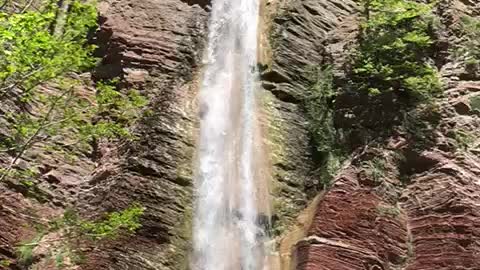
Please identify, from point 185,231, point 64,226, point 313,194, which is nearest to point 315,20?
point 313,194

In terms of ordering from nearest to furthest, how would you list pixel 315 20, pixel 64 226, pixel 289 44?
pixel 64 226, pixel 289 44, pixel 315 20

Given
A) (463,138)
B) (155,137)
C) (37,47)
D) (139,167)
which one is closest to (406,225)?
(463,138)

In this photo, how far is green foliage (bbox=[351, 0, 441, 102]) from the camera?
13.7 metres

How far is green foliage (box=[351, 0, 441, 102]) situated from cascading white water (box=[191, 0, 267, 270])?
290 cm

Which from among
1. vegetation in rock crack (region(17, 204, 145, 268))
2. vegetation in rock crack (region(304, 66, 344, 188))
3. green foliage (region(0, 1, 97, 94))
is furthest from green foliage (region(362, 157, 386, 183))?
green foliage (region(0, 1, 97, 94))

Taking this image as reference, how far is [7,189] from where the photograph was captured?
477 inches

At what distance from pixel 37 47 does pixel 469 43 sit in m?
10.3

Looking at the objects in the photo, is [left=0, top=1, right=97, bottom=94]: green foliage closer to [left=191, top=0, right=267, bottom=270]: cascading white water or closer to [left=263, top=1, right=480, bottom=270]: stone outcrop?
[left=191, top=0, right=267, bottom=270]: cascading white water

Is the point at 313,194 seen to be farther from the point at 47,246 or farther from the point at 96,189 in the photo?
the point at 47,246

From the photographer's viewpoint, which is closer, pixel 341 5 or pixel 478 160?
pixel 478 160

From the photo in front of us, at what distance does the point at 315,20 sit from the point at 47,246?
998cm

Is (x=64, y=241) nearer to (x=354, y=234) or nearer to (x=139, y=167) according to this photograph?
(x=139, y=167)

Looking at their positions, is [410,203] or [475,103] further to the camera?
[475,103]

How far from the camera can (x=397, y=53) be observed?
14.3 meters
